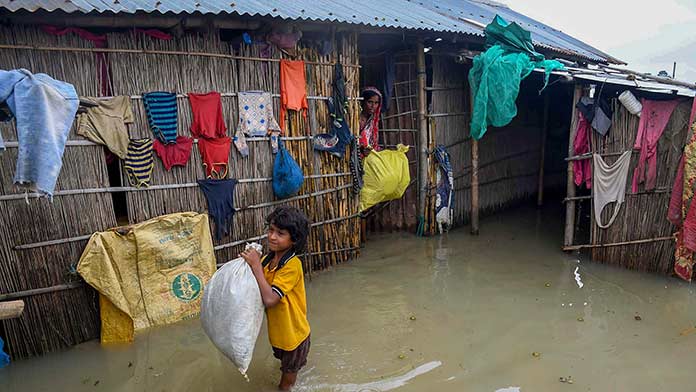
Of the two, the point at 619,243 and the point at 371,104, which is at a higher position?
the point at 371,104

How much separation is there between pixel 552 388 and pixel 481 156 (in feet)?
16.5

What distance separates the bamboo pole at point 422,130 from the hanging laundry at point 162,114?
3610 mm

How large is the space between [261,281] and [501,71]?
175 inches

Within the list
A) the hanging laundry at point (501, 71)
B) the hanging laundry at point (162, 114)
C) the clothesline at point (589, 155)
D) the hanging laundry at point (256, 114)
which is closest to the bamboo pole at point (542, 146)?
the hanging laundry at point (501, 71)

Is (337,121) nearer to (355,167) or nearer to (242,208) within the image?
(355,167)

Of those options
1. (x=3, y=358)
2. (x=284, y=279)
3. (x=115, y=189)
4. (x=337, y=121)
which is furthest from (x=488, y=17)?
(x=3, y=358)

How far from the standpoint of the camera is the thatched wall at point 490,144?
23.1 ft

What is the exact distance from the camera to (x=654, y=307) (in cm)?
468

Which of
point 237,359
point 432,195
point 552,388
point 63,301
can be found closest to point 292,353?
point 237,359

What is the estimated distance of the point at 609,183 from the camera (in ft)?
18.4

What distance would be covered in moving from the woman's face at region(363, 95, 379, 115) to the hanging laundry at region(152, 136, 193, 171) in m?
3.03

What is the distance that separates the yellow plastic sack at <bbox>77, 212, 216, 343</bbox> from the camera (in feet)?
13.1

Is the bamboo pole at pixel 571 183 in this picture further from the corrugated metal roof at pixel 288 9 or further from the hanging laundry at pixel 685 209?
the corrugated metal roof at pixel 288 9

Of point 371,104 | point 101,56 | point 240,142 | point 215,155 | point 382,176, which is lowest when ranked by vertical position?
point 382,176
